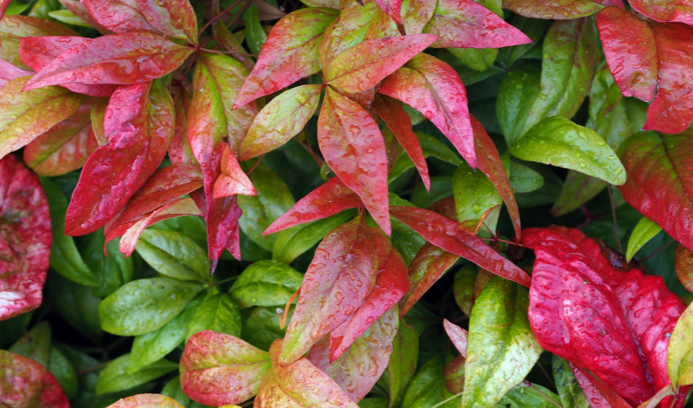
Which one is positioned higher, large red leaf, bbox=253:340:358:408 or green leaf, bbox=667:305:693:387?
green leaf, bbox=667:305:693:387

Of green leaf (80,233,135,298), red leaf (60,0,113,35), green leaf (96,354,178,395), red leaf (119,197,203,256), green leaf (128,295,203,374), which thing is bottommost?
green leaf (96,354,178,395)

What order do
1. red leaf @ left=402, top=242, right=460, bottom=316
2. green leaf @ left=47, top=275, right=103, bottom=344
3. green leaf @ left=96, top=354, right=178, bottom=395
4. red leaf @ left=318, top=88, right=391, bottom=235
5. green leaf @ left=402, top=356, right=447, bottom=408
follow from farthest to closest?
1. green leaf @ left=47, top=275, right=103, bottom=344
2. green leaf @ left=96, top=354, right=178, bottom=395
3. green leaf @ left=402, top=356, right=447, bottom=408
4. red leaf @ left=402, top=242, right=460, bottom=316
5. red leaf @ left=318, top=88, right=391, bottom=235

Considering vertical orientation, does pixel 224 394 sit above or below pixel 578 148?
below

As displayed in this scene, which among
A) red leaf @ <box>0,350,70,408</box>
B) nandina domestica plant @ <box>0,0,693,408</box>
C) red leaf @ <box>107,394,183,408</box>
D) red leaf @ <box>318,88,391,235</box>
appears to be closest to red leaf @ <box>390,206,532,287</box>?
nandina domestica plant @ <box>0,0,693,408</box>

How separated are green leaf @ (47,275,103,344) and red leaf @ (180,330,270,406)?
0.35 m

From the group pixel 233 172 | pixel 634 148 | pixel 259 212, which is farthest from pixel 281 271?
pixel 634 148

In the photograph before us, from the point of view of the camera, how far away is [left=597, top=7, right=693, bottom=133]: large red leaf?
1.70ft

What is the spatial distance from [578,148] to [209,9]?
509 millimetres

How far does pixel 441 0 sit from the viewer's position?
1.74ft

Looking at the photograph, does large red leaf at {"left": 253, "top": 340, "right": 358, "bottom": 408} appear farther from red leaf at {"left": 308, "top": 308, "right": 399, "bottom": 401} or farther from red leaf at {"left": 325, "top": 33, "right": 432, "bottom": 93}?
red leaf at {"left": 325, "top": 33, "right": 432, "bottom": 93}

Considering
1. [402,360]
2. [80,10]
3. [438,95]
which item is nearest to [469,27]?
[438,95]

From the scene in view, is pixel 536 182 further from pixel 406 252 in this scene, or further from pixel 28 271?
pixel 28 271

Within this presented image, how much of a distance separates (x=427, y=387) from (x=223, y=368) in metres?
0.26

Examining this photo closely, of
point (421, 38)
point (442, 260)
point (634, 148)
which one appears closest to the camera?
point (421, 38)
